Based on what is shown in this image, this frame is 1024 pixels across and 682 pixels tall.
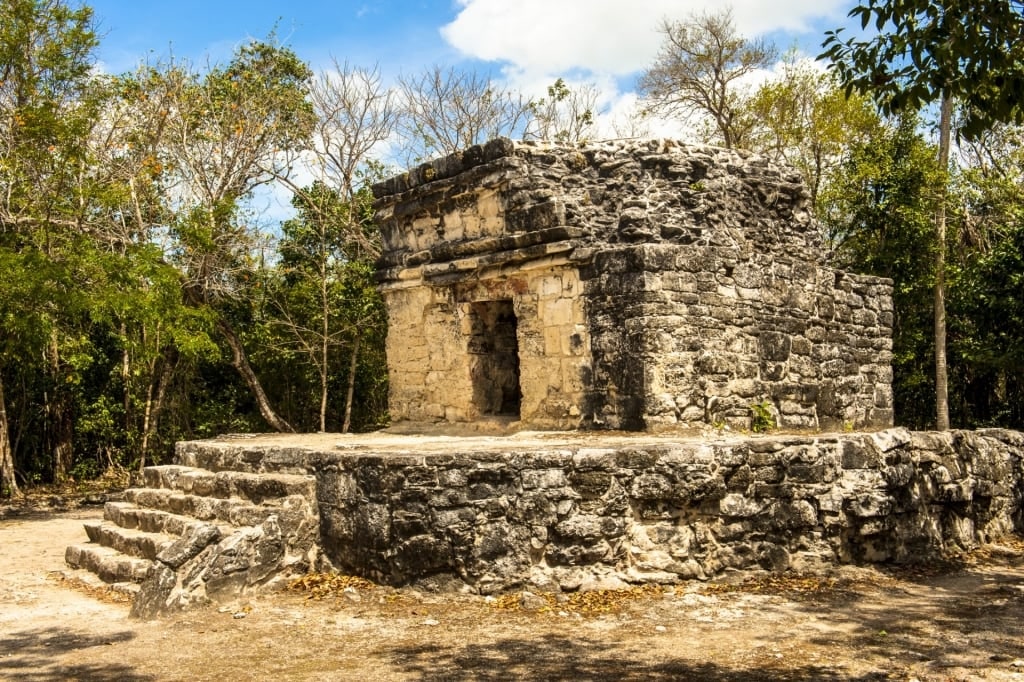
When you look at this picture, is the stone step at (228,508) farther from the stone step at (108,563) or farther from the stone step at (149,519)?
the stone step at (108,563)

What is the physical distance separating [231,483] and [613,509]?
10.4 ft

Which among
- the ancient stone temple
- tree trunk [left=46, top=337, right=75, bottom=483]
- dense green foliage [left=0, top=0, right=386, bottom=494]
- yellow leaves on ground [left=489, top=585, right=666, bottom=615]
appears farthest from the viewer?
tree trunk [left=46, top=337, right=75, bottom=483]

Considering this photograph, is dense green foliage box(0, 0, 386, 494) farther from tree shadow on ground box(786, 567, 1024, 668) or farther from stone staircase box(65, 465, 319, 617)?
tree shadow on ground box(786, 567, 1024, 668)

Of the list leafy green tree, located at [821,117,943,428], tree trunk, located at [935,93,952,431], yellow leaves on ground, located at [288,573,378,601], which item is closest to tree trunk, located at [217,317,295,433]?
yellow leaves on ground, located at [288,573,378,601]

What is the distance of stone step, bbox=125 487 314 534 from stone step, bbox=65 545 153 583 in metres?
0.54

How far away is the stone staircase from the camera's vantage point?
634 centimetres

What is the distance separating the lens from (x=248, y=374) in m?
15.1

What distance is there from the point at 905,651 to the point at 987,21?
3.33 m

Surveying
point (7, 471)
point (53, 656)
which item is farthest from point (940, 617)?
point (7, 471)

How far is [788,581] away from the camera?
21.6ft

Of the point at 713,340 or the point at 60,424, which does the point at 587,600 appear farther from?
the point at 60,424

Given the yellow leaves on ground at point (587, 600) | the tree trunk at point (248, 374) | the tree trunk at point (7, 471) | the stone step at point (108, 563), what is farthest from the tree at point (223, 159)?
the yellow leaves on ground at point (587, 600)

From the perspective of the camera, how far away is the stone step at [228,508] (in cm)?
690

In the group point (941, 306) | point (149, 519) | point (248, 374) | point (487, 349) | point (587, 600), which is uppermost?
point (941, 306)
